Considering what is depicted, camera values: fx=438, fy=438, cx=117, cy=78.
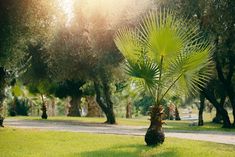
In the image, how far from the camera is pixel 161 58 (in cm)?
1561

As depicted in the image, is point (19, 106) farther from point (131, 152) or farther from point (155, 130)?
point (131, 152)

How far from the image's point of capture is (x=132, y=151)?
14508 mm

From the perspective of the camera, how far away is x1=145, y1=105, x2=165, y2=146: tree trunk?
15.9 meters

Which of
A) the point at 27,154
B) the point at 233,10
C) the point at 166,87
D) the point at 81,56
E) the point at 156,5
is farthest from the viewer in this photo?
the point at 81,56

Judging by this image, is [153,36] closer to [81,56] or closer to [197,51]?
[197,51]

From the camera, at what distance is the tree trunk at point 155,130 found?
15883 mm

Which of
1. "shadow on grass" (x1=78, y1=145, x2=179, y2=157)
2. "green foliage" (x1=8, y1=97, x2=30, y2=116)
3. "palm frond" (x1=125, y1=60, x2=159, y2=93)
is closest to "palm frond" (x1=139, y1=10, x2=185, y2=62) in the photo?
"palm frond" (x1=125, y1=60, x2=159, y2=93)

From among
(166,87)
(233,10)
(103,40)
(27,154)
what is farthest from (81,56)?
(27,154)

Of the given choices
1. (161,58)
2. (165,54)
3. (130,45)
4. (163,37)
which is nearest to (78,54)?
(130,45)

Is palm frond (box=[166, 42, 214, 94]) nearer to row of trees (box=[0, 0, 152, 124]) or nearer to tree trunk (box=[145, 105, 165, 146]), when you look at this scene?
tree trunk (box=[145, 105, 165, 146])

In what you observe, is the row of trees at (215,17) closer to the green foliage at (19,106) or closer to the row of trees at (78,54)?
the row of trees at (78,54)

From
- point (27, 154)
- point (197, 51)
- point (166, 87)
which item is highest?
point (197, 51)

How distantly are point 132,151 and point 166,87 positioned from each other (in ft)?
9.88

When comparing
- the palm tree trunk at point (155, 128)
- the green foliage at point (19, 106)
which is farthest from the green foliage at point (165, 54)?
the green foliage at point (19, 106)
